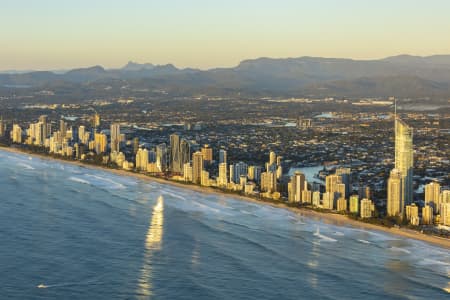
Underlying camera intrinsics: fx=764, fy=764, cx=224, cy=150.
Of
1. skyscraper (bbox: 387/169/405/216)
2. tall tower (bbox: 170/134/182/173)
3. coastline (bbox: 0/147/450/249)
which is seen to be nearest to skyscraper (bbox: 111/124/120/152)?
tall tower (bbox: 170/134/182/173)

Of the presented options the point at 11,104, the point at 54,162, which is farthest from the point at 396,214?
the point at 11,104

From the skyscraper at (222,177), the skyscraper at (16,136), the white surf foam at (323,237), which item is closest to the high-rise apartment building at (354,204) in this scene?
the white surf foam at (323,237)

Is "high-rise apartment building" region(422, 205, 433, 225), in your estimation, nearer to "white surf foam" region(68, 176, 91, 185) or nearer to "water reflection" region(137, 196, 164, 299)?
"water reflection" region(137, 196, 164, 299)

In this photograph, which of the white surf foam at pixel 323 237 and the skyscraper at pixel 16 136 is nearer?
the white surf foam at pixel 323 237

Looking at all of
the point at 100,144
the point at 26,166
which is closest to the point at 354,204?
the point at 26,166

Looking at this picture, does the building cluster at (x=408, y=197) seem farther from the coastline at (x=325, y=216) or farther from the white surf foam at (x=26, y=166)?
the white surf foam at (x=26, y=166)

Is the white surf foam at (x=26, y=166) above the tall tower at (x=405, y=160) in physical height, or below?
below

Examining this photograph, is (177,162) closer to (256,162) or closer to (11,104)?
(256,162)
